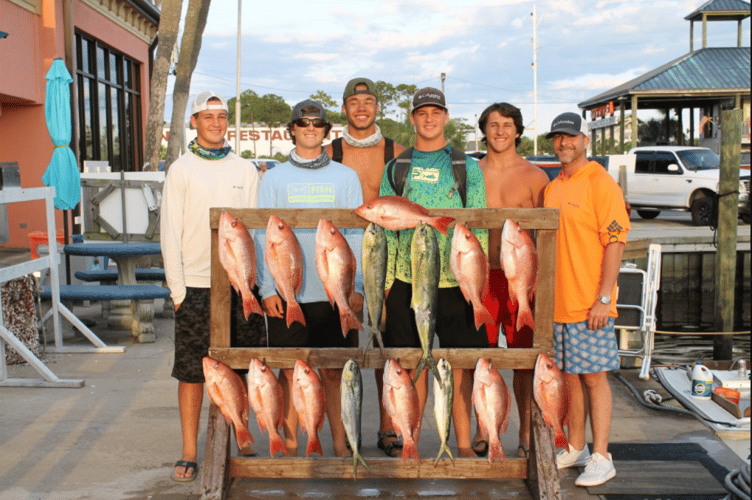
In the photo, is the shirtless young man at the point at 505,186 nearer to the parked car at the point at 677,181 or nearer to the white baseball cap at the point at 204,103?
the white baseball cap at the point at 204,103

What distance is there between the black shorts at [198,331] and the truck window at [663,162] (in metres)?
18.5

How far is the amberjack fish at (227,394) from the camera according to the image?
3826mm

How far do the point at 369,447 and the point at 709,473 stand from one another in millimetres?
2089

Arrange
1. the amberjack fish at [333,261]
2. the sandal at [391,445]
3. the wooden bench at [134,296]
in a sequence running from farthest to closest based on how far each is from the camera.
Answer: the wooden bench at [134,296] → the sandal at [391,445] → the amberjack fish at [333,261]

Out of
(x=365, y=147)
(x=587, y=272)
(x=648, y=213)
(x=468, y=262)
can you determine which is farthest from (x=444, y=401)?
(x=648, y=213)

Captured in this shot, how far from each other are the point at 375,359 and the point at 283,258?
2.35 ft

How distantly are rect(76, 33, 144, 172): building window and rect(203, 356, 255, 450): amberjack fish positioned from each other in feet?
46.2

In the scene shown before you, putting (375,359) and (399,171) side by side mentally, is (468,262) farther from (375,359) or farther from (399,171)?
(399,171)

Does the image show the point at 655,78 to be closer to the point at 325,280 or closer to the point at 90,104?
the point at 90,104

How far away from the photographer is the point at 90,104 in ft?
58.1

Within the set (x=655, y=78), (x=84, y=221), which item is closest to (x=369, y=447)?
(x=84, y=221)

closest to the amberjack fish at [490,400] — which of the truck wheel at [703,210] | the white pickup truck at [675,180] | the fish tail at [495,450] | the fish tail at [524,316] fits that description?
the fish tail at [495,450]

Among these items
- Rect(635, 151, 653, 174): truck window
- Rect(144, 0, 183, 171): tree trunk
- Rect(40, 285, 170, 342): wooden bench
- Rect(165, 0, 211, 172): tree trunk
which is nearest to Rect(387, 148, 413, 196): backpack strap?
Rect(40, 285, 170, 342): wooden bench

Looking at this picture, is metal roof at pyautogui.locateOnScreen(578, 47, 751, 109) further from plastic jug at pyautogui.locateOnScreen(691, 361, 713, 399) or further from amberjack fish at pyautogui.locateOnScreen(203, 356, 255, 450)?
amberjack fish at pyautogui.locateOnScreen(203, 356, 255, 450)
